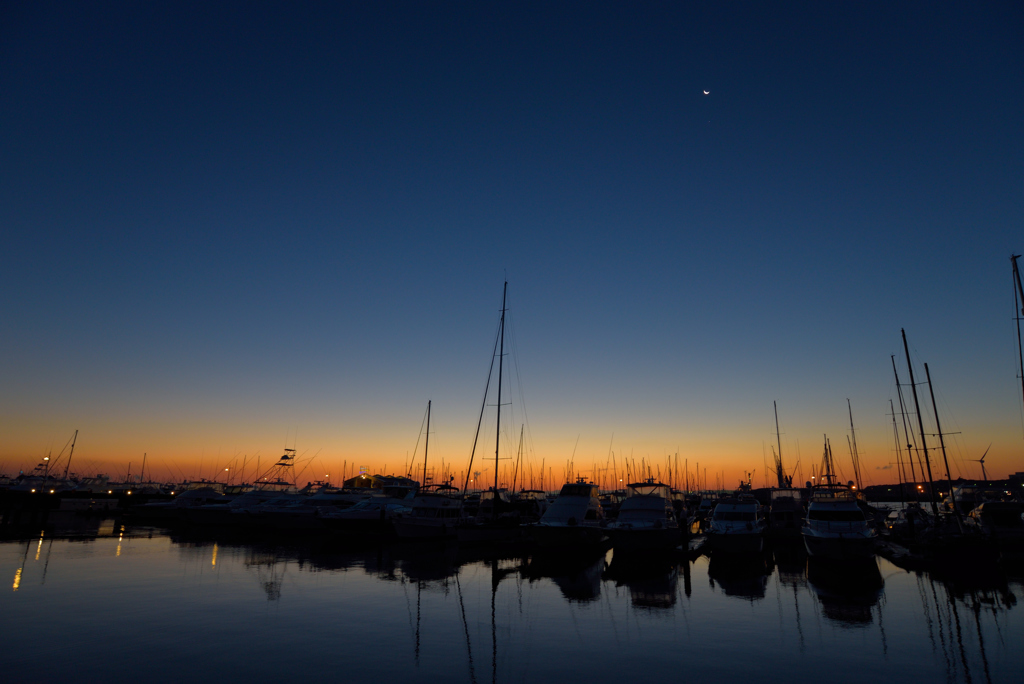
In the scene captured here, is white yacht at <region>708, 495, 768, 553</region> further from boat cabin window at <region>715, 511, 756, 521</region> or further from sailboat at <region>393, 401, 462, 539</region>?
Result: sailboat at <region>393, 401, 462, 539</region>

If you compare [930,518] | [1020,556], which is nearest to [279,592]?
[1020,556]

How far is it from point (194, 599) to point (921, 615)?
25.3 metres

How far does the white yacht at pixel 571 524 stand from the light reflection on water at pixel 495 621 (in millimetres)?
6669

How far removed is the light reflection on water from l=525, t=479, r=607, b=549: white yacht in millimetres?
6669

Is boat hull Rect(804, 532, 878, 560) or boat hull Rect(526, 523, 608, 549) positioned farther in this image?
boat hull Rect(526, 523, 608, 549)

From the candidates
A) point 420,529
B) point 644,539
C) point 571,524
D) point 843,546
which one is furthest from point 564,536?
point 843,546

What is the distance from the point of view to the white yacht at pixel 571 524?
35875 mm

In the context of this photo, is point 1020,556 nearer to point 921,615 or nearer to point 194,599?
point 921,615

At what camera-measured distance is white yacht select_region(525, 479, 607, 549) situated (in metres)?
35.9

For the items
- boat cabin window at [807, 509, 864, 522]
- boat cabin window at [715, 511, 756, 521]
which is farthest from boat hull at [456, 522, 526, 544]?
boat cabin window at [807, 509, 864, 522]

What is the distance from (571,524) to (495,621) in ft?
63.3

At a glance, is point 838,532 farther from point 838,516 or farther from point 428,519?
point 428,519

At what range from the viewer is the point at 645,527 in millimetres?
34500

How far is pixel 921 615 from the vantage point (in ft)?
59.2
